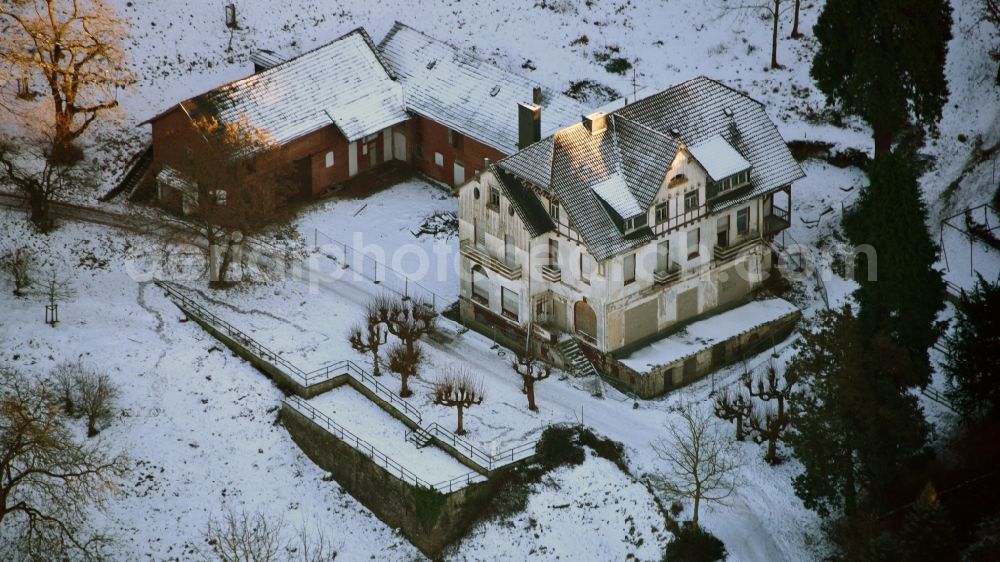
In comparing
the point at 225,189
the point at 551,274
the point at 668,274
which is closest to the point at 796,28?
the point at 668,274

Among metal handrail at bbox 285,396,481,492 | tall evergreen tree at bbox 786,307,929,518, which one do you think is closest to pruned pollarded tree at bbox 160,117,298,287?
metal handrail at bbox 285,396,481,492

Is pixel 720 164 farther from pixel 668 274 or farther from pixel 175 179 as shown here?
pixel 175 179

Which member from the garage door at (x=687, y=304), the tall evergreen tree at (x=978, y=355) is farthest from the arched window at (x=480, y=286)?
the tall evergreen tree at (x=978, y=355)

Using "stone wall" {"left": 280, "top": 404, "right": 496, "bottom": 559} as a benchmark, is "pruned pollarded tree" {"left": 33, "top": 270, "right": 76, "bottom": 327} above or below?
above

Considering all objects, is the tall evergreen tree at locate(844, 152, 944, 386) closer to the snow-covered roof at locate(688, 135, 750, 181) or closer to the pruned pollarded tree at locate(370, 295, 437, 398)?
the snow-covered roof at locate(688, 135, 750, 181)

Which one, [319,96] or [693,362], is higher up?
[319,96]

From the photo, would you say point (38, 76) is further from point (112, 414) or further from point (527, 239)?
point (527, 239)
